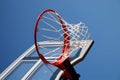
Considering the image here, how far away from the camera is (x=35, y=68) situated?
1.92m

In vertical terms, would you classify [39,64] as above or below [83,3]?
below

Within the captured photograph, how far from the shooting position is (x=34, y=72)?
1.87 m

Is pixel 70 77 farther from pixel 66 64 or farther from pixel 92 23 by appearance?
pixel 92 23

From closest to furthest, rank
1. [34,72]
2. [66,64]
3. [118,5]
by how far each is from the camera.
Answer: [66,64] → [34,72] → [118,5]

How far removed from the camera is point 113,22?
246 cm

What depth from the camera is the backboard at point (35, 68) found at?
1.66 meters

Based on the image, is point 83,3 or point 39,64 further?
point 83,3

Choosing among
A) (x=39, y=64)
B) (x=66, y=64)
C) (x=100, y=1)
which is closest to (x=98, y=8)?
(x=100, y=1)

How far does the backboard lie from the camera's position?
5.43ft

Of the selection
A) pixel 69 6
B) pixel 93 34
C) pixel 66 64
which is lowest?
pixel 93 34

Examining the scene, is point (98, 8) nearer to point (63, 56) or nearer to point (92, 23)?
point (92, 23)

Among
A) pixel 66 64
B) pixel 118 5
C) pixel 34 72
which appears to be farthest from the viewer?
pixel 118 5

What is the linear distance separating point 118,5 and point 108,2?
0.37 ft

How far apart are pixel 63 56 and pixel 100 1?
3.78ft
